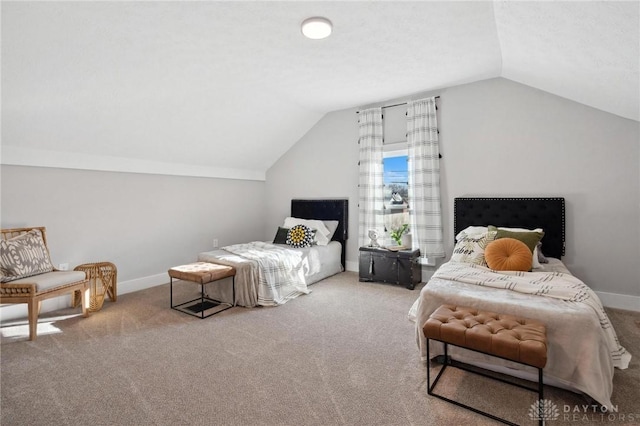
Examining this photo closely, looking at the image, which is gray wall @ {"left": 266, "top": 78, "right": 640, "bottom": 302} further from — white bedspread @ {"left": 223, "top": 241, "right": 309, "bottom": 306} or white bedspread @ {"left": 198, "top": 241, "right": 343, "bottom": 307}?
white bedspread @ {"left": 223, "top": 241, "right": 309, "bottom": 306}

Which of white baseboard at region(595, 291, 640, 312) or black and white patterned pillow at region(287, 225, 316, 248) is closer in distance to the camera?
white baseboard at region(595, 291, 640, 312)

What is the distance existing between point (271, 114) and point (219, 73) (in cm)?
130

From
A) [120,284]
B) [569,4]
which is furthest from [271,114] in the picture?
[569,4]

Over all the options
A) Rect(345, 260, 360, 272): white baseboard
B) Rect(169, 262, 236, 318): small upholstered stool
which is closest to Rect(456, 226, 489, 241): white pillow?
Rect(345, 260, 360, 272): white baseboard

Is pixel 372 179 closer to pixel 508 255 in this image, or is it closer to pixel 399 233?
pixel 399 233

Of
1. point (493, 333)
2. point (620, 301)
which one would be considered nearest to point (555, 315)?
Result: point (493, 333)

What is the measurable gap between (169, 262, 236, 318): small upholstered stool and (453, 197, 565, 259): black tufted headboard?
2.86 m

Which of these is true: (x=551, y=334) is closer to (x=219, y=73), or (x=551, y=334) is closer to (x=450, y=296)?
(x=450, y=296)

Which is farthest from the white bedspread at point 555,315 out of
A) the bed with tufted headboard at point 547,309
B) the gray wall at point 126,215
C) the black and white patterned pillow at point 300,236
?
the gray wall at point 126,215

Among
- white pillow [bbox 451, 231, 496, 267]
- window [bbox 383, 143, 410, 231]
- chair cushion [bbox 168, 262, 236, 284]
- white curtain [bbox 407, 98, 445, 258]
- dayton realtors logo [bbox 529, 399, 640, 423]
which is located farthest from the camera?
window [bbox 383, 143, 410, 231]

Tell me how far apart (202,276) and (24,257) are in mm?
1600

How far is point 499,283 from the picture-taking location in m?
2.30

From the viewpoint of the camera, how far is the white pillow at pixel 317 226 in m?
4.77

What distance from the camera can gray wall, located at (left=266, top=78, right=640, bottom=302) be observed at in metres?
3.18
